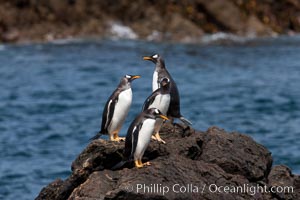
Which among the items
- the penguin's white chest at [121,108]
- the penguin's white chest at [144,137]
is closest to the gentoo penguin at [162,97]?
the penguin's white chest at [121,108]

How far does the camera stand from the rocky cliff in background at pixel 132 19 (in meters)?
48.8

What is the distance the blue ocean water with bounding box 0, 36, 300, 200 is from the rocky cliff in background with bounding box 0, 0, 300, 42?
6.39 feet

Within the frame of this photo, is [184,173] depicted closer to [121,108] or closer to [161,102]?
[161,102]

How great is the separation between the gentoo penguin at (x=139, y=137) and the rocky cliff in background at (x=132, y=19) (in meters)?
Result: 35.8

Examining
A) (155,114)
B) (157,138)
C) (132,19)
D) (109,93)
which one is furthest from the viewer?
(132,19)

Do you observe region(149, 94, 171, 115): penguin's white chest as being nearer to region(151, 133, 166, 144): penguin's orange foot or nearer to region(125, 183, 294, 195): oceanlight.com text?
region(151, 133, 166, 144): penguin's orange foot

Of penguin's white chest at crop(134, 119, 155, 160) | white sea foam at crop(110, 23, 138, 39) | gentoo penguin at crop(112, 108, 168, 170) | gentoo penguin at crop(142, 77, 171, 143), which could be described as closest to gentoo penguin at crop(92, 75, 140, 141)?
gentoo penguin at crop(142, 77, 171, 143)

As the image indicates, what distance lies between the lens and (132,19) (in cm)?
5116

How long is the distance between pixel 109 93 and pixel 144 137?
23.4 metres

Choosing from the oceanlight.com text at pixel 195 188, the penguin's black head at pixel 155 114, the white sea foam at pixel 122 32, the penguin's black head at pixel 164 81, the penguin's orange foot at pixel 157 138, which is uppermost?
the penguin's black head at pixel 164 81

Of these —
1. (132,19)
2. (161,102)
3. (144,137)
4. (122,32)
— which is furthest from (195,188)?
(132,19)

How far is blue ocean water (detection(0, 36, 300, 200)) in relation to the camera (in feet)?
82.2

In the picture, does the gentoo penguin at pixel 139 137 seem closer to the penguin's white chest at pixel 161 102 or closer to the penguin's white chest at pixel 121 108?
the penguin's white chest at pixel 161 102

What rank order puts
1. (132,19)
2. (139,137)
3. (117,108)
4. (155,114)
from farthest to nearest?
(132,19)
(117,108)
(155,114)
(139,137)
